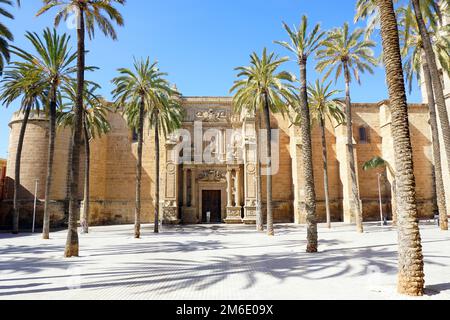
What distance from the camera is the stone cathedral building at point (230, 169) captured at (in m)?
28.7

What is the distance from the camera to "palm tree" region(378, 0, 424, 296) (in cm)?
620

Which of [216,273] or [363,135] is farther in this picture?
[363,135]

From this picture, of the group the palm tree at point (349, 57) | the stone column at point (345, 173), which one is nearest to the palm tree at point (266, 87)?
the palm tree at point (349, 57)

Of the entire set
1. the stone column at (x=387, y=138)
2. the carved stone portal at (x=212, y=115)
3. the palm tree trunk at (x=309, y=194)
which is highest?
the carved stone portal at (x=212, y=115)

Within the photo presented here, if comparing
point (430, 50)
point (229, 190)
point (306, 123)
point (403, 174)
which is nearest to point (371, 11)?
point (430, 50)

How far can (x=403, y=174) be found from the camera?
21.8 feet

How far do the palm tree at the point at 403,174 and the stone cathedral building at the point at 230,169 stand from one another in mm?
21465

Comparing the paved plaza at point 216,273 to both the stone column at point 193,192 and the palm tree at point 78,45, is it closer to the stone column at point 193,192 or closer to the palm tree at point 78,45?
the palm tree at point 78,45

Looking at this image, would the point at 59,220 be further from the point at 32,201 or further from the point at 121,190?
the point at 121,190

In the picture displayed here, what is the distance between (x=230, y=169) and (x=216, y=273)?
2135cm

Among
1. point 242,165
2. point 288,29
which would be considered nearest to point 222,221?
point 242,165

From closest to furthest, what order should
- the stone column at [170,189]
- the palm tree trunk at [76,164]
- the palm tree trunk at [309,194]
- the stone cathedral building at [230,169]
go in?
the palm tree trunk at [76,164], the palm tree trunk at [309,194], the stone column at [170,189], the stone cathedral building at [230,169]

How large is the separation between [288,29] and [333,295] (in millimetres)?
13789

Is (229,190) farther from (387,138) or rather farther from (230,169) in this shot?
(387,138)
